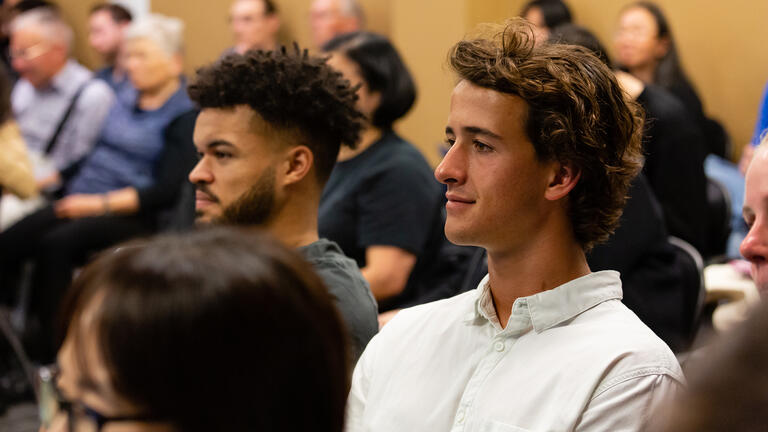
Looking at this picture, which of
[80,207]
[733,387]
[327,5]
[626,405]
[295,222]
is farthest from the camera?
[327,5]

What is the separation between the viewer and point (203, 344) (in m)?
0.75

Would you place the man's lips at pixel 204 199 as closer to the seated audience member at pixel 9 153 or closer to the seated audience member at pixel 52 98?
the seated audience member at pixel 9 153

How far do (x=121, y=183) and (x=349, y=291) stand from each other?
8.93 ft

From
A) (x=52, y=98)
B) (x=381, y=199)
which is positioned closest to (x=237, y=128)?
(x=381, y=199)

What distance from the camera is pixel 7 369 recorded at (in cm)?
422

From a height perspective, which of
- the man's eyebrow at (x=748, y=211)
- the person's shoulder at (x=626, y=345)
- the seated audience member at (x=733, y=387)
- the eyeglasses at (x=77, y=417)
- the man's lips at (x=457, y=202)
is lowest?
the person's shoulder at (x=626, y=345)

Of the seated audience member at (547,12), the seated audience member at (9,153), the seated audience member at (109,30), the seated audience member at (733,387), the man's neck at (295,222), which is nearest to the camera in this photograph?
the seated audience member at (733,387)

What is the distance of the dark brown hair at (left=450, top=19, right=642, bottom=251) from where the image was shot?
151 centimetres

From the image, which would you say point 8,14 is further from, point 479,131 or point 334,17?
point 479,131

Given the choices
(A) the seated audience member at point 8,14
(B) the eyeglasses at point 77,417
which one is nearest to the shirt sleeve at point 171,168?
(A) the seated audience member at point 8,14

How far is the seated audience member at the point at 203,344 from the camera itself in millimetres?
749

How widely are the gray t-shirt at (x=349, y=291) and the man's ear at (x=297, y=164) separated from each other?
204mm

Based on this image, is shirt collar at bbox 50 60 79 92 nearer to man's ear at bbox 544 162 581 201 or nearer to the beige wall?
the beige wall

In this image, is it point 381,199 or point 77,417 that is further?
point 381,199
